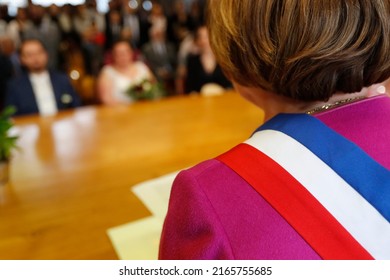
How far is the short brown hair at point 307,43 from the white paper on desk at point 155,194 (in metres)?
0.41

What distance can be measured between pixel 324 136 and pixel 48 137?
3.79 ft

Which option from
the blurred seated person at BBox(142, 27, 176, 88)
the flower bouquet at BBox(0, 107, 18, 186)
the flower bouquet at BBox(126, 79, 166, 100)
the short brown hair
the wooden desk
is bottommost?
the blurred seated person at BBox(142, 27, 176, 88)

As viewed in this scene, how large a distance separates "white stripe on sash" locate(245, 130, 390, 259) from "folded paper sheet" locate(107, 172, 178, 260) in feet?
1.14

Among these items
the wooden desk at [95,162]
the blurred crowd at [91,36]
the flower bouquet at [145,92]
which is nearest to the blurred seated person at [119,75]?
the flower bouquet at [145,92]

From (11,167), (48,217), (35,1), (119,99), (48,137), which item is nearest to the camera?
(48,217)

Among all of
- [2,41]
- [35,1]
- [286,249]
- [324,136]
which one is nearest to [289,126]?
[324,136]

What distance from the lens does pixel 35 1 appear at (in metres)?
4.68

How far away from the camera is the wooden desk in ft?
2.71

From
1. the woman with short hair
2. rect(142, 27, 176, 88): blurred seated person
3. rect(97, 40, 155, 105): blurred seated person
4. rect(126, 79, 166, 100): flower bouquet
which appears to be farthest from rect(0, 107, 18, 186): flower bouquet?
rect(142, 27, 176, 88): blurred seated person

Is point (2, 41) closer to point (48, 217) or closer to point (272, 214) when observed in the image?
point (48, 217)

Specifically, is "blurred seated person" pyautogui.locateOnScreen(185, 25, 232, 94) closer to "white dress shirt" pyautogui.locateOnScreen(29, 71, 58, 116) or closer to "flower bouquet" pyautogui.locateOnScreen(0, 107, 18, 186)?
"white dress shirt" pyautogui.locateOnScreen(29, 71, 58, 116)

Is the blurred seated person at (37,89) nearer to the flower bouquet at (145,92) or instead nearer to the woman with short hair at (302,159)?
the flower bouquet at (145,92)

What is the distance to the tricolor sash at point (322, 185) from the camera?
43 centimetres

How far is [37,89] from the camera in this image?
2555 millimetres
